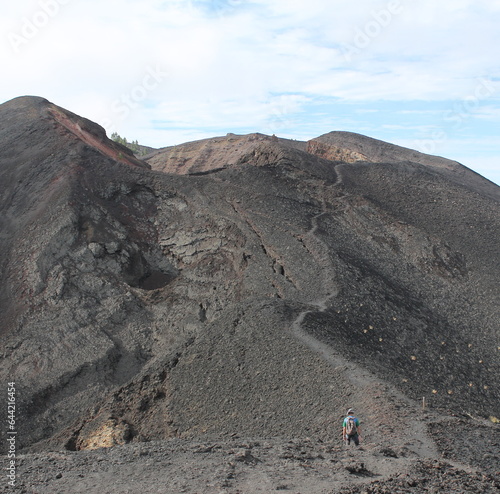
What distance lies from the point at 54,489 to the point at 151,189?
60.2 feet

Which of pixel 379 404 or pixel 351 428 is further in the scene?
pixel 379 404

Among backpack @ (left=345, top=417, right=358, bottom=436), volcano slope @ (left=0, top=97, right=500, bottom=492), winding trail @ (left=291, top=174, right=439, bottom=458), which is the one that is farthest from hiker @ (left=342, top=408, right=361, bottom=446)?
winding trail @ (left=291, top=174, right=439, bottom=458)

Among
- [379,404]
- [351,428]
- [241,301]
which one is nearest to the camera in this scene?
[351,428]

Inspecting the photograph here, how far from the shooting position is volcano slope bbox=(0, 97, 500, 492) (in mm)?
14633

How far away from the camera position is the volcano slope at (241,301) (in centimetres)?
1463

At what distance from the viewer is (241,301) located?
20.3m

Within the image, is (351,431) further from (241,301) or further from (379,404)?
(241,301)

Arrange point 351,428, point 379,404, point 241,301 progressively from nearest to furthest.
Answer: point 351,428
point 379,404
point 241,301

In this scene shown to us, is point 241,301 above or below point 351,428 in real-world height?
above

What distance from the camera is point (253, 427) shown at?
14000mm

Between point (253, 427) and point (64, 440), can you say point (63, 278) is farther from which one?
point (253, 427)

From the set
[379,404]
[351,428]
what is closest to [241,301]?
[379,404]

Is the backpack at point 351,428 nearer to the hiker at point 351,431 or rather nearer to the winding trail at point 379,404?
the hiker at point 351,431

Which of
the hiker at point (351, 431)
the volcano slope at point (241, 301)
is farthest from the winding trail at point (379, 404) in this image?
the hiker at point (351, 431)
